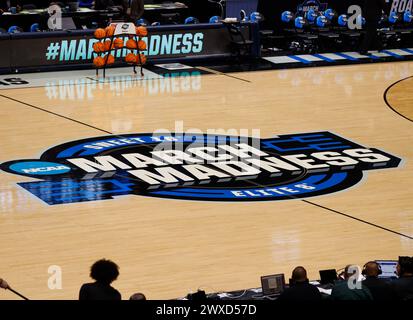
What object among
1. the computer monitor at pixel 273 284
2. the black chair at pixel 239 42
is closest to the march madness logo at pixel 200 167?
the computer monitor at pixel 273 284

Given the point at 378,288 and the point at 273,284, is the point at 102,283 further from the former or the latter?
the point at 378,288

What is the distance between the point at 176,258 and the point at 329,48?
1607cm

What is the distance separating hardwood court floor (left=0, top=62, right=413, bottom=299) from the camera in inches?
491

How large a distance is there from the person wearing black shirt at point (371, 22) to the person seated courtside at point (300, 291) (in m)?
18.0

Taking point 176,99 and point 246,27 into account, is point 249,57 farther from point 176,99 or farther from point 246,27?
point 176,99

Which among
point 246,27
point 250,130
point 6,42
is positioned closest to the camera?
point 250,130

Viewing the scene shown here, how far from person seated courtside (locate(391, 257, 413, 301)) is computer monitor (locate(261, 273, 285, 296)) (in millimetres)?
985

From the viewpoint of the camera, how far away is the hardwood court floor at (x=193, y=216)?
12.5 meters

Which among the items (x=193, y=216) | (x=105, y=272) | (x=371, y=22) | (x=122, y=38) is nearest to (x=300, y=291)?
(x=105, y=272)

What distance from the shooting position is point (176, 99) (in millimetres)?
21328

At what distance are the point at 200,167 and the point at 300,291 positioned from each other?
25.3 ft

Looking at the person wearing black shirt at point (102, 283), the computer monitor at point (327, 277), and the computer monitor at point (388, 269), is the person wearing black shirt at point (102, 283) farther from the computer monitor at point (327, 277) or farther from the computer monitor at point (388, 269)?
Answer: the computer monitor at point (388, 269)
